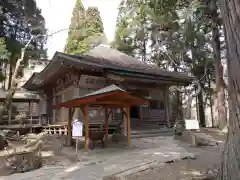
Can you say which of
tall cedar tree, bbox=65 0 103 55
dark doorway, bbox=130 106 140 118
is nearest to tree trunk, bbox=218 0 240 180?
dark doorway, bbox=130 106 140 118

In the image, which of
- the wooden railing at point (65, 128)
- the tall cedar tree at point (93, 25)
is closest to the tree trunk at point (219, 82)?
the wooden railing at point (65, 128)

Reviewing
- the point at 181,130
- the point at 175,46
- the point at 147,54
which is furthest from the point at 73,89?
the point at 147,54

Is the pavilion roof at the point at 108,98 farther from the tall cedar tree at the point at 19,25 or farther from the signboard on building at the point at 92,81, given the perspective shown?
the tall cedar tree at the point at 19,25

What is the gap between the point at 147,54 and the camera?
2458 cm

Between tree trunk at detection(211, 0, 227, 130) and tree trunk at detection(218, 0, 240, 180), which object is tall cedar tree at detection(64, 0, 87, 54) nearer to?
tree trunk at detection(211, 0, 227, 130)

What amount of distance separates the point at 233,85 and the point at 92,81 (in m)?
9.05

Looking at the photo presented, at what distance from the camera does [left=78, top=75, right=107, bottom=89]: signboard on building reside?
37.5ft

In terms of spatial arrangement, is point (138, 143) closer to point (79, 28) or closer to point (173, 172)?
point (173, 172)

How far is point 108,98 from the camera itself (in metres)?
7.88

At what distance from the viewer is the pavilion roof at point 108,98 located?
23.5 ft

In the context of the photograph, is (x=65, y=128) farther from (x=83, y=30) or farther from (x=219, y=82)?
(x=83, y=30)

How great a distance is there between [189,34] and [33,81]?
12556 millimetres

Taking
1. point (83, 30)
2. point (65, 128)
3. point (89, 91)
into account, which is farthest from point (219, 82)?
point (83, 30)

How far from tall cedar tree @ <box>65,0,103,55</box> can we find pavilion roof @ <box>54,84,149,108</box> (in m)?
16.0
